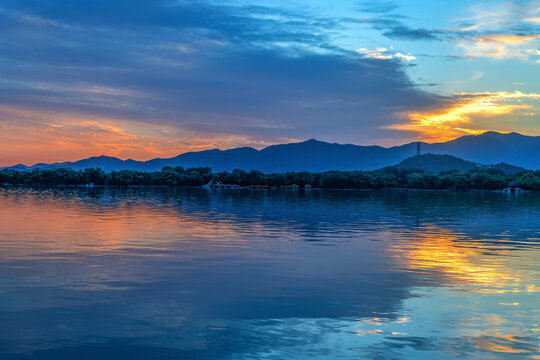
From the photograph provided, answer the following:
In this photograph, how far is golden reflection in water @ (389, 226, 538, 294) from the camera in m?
18.5

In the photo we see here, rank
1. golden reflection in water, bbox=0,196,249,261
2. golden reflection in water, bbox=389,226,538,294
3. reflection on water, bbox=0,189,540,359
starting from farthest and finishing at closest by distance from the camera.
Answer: golden reflection in water, bbox=0,196,249,261
golden reflection in water, bbox=389,226,538,294
reflection on water, bbox=0,189,540,359

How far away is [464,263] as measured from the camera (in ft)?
75.8

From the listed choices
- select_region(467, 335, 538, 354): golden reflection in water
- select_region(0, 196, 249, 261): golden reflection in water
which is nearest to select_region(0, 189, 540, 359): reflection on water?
select_region(467, 335, 538, 354): golden reflection in water

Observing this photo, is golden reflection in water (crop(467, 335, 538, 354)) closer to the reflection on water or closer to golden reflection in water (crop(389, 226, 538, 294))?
the reflection on water

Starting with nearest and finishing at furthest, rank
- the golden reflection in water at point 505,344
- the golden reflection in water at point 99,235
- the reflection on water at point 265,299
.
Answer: the golden reflection in water at point 505,344
the reflection on water at point 265,299
the golden reflection in water at point 99,235

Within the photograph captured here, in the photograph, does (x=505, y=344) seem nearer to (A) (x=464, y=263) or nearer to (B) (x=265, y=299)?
(B) (x=265, y=299)

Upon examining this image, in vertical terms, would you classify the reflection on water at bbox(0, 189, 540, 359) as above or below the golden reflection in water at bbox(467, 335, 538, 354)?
above

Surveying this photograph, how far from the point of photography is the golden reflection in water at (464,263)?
1845 centimetres

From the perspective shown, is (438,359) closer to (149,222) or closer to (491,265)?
(491,265)

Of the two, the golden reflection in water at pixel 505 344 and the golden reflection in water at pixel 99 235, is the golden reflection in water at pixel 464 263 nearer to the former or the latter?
the golden reflection in water at pixel 505 344

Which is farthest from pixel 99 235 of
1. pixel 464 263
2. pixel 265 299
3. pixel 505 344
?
pixel 505 344

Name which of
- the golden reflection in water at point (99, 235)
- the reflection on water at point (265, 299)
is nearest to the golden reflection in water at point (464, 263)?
the reflection on water at point (265, 299)

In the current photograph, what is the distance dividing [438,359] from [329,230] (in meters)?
27.6

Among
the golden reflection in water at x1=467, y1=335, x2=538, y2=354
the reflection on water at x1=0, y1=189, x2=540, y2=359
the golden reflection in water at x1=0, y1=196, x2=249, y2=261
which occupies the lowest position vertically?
the golden reflection in water at x1=467, y1=335, x2=538, y2=354
